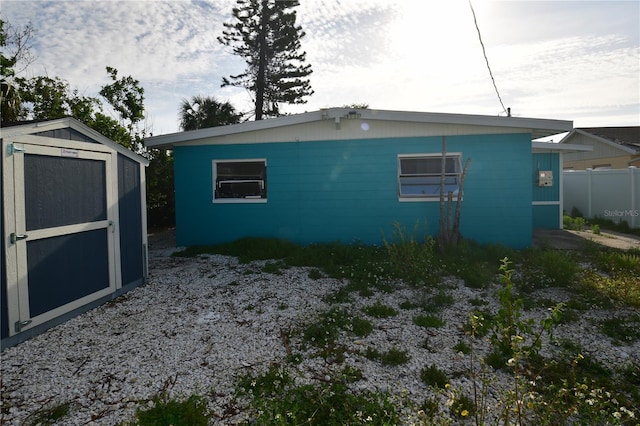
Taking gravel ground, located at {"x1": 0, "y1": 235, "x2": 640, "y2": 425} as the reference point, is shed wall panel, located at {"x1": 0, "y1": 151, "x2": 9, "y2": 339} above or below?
above

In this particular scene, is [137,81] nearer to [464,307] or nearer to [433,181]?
[433,181]

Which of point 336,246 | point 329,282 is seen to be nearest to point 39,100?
point 336,246

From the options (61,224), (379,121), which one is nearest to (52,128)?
(61,224)

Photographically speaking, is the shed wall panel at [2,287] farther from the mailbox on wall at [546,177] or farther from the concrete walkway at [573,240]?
the mailbox on wall at [546,177]

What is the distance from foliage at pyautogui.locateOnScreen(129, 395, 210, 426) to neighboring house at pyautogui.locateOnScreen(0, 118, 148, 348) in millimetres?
2005

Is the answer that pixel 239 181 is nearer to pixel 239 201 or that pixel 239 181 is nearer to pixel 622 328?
pixel 239 201

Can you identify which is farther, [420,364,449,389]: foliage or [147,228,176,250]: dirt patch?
[147,228,176,250]: dirt patch

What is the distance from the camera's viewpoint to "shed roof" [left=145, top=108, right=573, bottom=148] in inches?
289

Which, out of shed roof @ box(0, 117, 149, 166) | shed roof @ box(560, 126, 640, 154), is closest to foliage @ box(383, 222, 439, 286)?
shed roof @ box(0, 117, 149, 166)

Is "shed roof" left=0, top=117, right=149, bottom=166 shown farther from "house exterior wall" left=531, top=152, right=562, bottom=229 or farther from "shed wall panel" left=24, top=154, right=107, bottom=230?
"house exterior wall" left=531, top=152, right=562, bottom=229

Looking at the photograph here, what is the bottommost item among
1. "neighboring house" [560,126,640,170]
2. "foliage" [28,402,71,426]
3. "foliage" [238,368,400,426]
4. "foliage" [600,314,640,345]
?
"foliage" [28,402,71,426]

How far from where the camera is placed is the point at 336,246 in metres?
7.76

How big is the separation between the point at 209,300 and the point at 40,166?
2.47 meters

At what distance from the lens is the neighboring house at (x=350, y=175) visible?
A: 25.3ft
